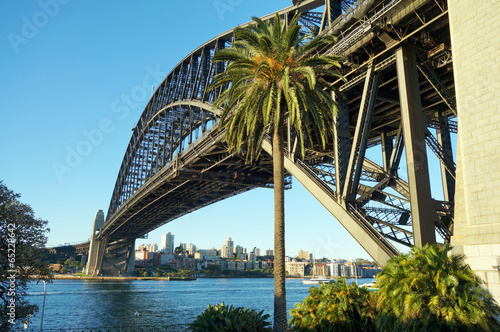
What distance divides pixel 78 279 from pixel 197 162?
128m

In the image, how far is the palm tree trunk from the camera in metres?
17.2

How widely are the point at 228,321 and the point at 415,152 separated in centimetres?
1100

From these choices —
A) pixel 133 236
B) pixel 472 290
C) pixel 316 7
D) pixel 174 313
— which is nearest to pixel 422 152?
pixel 472 290

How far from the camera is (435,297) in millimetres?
11336

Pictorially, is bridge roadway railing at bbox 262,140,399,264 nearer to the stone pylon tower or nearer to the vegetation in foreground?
the vegetation in foreground

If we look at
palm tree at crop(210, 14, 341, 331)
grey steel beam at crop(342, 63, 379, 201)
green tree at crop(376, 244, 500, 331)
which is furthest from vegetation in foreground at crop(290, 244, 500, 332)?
grey steel beam at crop(342, 63, 379, 201)

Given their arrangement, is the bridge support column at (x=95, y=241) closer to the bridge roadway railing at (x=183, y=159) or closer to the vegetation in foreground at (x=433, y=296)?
the bridge roadway railing at (x=183, y=159)

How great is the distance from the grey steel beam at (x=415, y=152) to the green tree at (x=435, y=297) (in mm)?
2932

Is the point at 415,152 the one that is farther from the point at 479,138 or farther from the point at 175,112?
the point at 175,112

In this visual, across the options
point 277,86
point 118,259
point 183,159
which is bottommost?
point 118,259

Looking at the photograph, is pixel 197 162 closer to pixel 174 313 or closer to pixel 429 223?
pixel 174 313

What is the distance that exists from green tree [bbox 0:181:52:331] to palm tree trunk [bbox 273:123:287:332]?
1058 centimetres

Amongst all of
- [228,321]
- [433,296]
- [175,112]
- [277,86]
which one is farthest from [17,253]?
[175,112]

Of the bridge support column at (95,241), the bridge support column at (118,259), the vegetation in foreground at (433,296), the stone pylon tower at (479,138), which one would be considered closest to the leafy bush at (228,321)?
the vegetation in foreground at (433,296)
